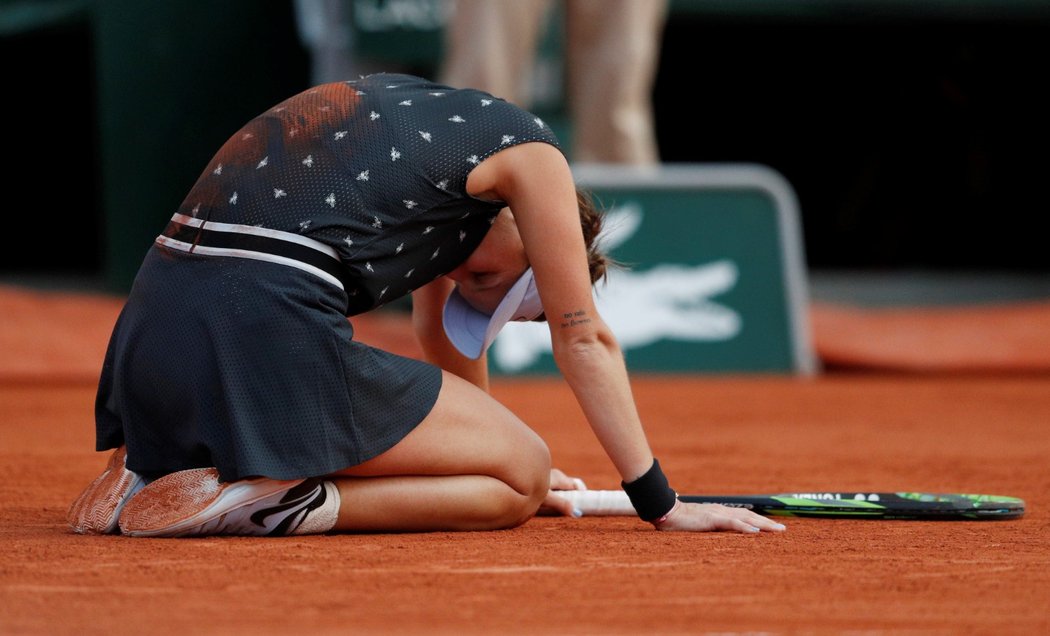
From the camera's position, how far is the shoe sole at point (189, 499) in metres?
2.58

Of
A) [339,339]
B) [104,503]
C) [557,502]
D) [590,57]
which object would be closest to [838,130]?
[590,57]

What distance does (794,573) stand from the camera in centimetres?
237

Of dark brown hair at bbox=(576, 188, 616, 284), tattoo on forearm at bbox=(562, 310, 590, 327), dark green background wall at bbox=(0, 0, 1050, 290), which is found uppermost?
dark brown hair at bbox=(576, 188, 616, 284)

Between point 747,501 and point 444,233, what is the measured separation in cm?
86

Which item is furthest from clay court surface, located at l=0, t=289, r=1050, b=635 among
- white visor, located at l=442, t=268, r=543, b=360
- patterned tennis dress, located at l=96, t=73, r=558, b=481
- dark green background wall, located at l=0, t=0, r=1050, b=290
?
dark green background wall, located at l=0, t=0, r=1050, b=290

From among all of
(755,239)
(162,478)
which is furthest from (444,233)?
(755,239)

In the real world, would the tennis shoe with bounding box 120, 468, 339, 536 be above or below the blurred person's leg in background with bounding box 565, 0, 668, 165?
below

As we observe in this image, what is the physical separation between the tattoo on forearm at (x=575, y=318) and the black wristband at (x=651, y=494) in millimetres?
280

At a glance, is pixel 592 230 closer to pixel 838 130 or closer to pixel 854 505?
pixel 854 505

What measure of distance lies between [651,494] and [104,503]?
0.98m

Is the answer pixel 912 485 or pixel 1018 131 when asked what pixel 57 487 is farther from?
pixel 1018 131

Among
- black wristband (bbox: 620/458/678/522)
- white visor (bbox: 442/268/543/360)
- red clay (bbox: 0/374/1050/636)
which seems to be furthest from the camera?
white visor (bbox: 442/268/543/360)

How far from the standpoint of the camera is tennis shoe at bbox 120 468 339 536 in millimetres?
2588

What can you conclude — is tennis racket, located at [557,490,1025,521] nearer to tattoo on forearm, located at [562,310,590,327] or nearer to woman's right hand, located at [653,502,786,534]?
woman's right hand, located at [653,502,786,534]
